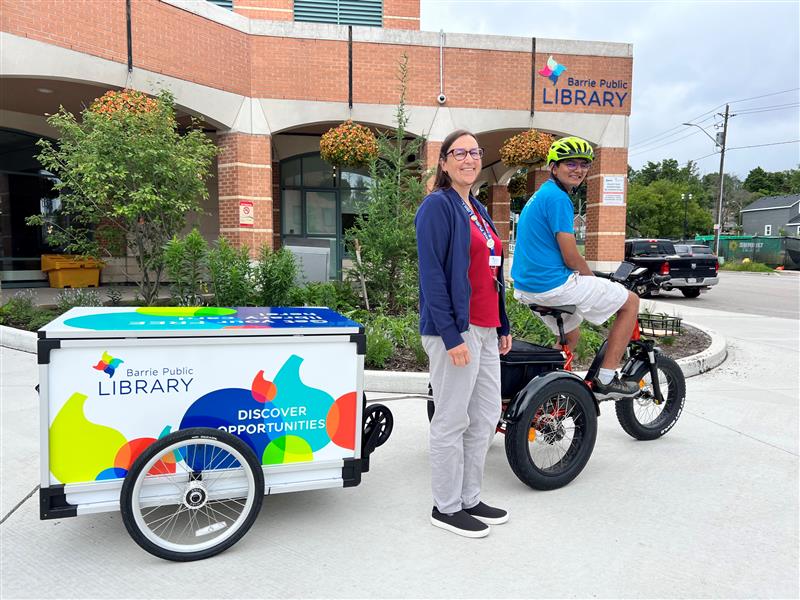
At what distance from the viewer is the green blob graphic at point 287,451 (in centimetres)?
298

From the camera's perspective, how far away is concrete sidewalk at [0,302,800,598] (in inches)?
105

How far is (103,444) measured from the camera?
2.71 metres

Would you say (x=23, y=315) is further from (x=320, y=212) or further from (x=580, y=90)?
(x=580, y=90)

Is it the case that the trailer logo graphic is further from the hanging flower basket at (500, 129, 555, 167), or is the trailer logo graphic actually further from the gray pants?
the hanging flower basket at (500, 129, 555, 167)

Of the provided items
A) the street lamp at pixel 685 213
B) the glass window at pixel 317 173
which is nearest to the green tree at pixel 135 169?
the glass window at pixel 317 173

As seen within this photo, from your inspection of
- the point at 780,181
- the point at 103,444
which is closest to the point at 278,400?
the point at 103,444

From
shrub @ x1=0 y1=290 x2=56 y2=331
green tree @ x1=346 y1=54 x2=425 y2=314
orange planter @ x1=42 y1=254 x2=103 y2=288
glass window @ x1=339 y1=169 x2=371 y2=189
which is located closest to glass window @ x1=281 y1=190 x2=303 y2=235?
glass window @ x1=339 y1=169 x2=371 y2=189

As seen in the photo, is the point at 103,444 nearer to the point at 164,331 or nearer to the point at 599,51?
the point at 164,331

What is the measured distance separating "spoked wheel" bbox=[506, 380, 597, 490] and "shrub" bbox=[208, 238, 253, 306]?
4.66 metres

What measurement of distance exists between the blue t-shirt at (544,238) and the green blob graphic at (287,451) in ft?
6.30

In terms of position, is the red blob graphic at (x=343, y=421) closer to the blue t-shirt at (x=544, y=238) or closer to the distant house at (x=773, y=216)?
the blue t-shirt at (x=544, y=238)

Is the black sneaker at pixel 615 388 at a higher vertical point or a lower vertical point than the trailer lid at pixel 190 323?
lower

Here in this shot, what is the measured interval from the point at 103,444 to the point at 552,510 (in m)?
2.48

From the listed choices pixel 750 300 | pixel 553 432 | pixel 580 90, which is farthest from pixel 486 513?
pixel 750 300
